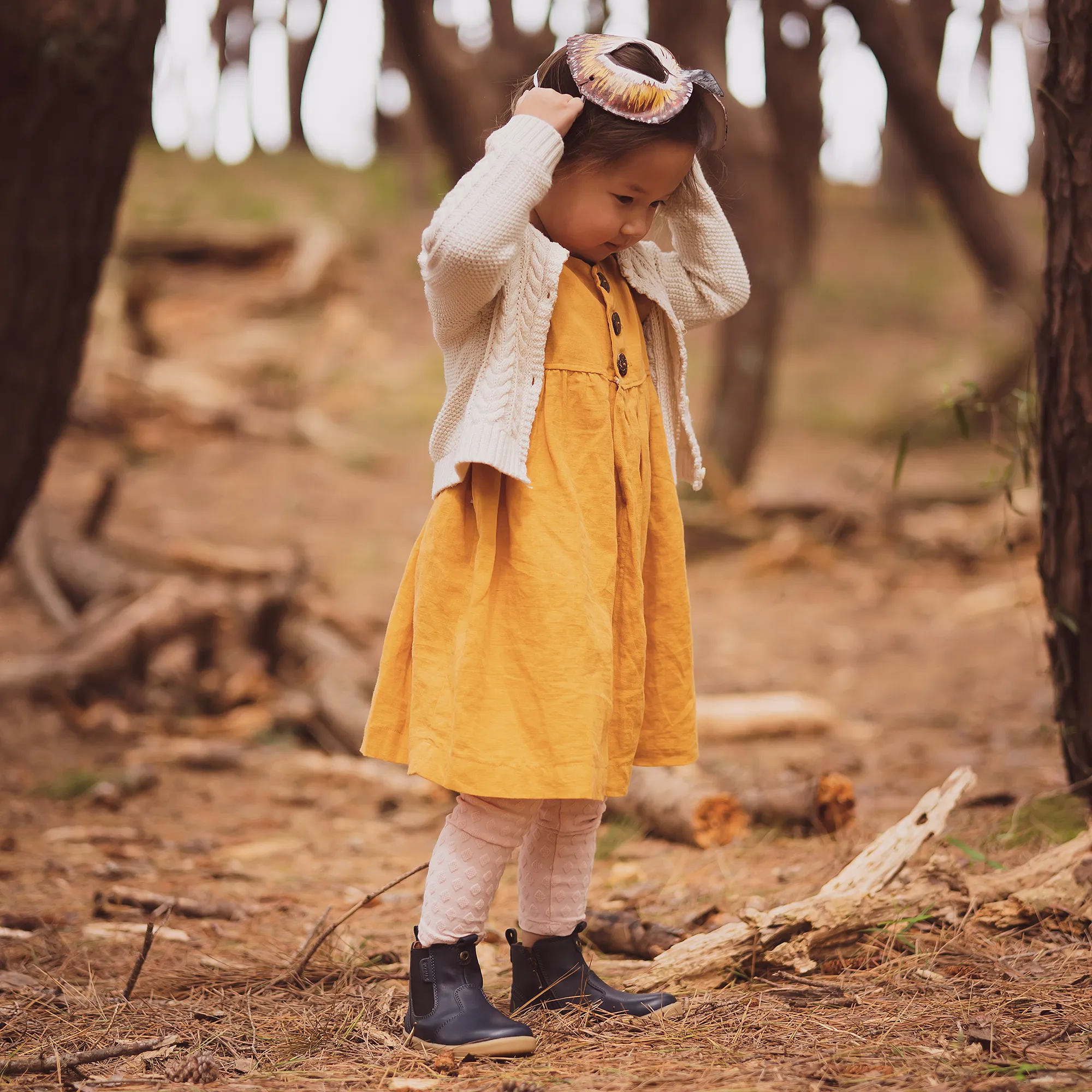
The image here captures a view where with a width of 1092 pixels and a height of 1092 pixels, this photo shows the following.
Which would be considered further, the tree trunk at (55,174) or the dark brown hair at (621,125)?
the tree trunk at (55,174)

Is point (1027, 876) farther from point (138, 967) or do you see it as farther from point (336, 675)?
point (336, 675)

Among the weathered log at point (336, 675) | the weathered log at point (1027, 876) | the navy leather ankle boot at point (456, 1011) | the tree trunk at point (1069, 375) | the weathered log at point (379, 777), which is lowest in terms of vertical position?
the weathered log at point (379, 777)

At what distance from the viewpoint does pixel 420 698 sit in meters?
2.02

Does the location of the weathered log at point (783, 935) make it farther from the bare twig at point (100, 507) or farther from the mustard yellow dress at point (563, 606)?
the bare twig at point (100, 507)

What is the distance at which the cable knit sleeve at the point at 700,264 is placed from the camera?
231 centimetres

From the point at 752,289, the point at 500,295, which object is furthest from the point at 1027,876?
the point at 752,289

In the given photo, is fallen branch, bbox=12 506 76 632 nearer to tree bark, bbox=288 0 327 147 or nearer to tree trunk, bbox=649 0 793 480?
tree trunk, bbox=649 0 793 480

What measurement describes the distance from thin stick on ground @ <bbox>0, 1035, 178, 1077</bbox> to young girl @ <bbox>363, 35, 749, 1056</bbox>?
47cm

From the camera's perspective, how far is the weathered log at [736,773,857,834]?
327cm

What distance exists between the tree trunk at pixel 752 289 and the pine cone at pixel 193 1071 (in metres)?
6.71

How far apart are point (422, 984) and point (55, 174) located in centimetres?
285

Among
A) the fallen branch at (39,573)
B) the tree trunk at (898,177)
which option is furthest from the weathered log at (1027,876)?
the tree trunk at (898,177)

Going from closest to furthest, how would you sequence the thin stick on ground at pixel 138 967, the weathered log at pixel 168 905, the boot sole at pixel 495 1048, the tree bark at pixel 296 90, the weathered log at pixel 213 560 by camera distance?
the boot sole at pixel 495 1048 < the thin stick on ground at pixel 138 967 < the weathered log at pixel 168 905 < the weathered log at pixel 213 560 < the tree bark at pixel 296 90

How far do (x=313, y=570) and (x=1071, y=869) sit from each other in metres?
4.94
